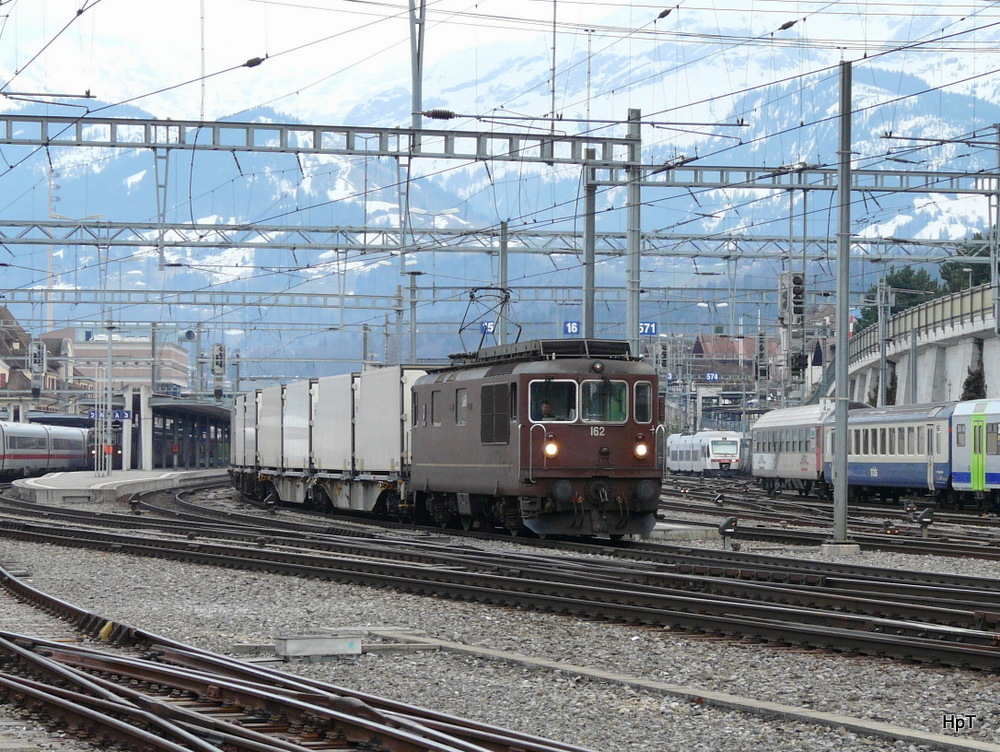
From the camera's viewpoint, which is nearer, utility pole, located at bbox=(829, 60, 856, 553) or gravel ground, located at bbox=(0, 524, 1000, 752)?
gravel ground, located at bbox=(0, 524, 1000, 752)

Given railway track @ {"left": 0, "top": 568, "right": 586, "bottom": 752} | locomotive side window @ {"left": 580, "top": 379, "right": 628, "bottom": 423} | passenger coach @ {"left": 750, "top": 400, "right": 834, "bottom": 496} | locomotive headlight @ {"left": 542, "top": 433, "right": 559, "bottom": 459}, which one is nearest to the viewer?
railway track @ {"left": 0, "top": 568, "right": 586, "bottom": 752}

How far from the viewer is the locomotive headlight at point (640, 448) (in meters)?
23.3

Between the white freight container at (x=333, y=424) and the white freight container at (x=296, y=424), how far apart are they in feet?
2.23

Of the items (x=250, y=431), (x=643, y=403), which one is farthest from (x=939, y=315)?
(x=643, y=403)

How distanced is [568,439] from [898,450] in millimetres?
20190

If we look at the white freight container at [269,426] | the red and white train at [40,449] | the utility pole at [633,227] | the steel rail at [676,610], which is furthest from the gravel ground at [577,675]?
the red and white train at [40,449]

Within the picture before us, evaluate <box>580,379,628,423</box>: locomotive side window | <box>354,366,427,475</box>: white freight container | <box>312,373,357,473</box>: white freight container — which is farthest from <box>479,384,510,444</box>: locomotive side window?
<box>312,373,357,473</box>: white freight container

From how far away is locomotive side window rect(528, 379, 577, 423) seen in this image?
2292cm

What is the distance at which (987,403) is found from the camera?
35.3 meters

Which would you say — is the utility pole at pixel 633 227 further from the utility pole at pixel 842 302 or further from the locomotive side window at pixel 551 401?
the utility pole at pixel 842 302

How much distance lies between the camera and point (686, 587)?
1614cm

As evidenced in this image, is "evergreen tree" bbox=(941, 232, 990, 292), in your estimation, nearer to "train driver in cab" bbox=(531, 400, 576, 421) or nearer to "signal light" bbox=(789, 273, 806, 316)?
"signal light" bbox=(789, 273, 806, 316)

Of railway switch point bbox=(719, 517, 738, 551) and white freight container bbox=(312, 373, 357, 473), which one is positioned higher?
white freight container bbox=(312, 373, 357, 473)

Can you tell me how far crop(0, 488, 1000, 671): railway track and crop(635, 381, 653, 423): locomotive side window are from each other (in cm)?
237
